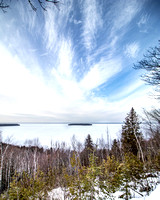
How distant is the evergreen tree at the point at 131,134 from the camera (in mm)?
20047

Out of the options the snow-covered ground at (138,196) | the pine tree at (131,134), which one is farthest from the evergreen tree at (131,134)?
the snow-covered ground at (138,196)

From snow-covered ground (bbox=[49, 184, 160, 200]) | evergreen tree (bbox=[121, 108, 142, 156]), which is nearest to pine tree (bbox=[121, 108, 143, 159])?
evergreen tree (bbox=[121, 108, 142, 156])

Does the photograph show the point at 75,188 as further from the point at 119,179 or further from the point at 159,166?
the point at 159,166

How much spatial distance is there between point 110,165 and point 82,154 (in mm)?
30422

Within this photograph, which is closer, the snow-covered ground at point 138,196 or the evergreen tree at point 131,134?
the snow-covered ground at point 138,196

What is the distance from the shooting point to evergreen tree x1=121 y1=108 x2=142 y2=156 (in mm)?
20047

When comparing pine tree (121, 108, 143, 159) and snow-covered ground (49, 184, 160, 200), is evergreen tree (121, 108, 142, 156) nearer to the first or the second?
pine tree (121, 108, 143, 159)

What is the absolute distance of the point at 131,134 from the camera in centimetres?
2123

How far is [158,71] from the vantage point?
5.00 metres

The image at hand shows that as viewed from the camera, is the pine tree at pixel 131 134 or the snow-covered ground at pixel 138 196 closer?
the snow-covered ground at pixel 138 196

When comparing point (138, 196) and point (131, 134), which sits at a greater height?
point (131, 134)

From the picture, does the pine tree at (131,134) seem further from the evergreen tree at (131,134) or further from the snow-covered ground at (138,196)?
the snow-covered ground at (138,196)

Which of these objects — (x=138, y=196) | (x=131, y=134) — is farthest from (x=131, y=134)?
(x=138, y=196)

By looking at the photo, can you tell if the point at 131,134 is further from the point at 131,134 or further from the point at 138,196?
the point at 138,196
